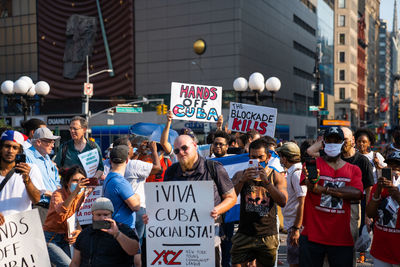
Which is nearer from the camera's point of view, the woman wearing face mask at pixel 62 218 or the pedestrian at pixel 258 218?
the pedestrian at pixel 258 218

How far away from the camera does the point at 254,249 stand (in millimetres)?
5559

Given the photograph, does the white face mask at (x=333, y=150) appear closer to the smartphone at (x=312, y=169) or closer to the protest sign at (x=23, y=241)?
the smartphone at (x=312, y=169)

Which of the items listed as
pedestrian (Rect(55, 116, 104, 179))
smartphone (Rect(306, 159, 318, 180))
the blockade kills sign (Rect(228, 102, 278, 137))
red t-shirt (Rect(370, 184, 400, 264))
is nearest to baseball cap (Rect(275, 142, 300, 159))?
smartphone (Rect(306, 159, 318, 180))

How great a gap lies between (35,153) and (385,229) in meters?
4.26

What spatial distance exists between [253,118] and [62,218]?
232 inches

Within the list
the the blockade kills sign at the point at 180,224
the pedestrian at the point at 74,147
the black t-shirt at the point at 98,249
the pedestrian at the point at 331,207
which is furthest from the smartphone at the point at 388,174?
the pedestrian at the point at 74,147

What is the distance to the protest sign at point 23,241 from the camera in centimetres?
470

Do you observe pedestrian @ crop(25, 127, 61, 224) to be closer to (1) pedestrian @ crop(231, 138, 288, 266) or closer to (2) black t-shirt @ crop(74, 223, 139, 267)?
(2) black t-shirt @ crop(74, 223, 139, 267)

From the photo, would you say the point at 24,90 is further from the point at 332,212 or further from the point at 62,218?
the point at 332,212

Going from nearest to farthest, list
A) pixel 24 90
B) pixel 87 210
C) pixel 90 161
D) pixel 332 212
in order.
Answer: pixel 332 212
pixel 87 210
pixel 90 161
pixel 24 90

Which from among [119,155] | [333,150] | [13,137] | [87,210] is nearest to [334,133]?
[333,150]

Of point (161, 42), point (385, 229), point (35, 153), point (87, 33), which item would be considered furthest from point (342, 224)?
point (87, 33)

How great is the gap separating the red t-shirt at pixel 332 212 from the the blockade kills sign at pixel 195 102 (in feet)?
16.9

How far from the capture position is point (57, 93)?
55.1 metres
